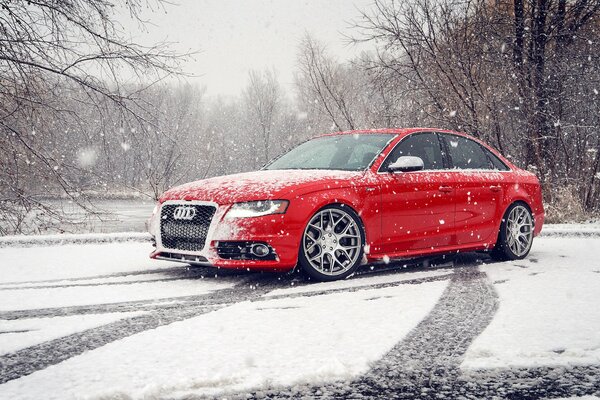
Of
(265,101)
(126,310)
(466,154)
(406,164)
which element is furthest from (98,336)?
(265,101)

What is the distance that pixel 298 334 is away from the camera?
13.4 ft

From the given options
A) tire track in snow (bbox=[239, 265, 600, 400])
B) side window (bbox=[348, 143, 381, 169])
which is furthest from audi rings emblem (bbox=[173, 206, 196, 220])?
tire track in snow (bbox=[239, 265, 600, 400])

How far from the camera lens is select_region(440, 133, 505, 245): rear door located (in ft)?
24.2

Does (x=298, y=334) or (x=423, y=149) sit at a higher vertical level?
(x=423, y=149)

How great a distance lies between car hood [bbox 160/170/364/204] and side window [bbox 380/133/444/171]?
2.59ft

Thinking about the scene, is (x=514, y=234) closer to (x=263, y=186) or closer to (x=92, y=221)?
(x=263, y=186)

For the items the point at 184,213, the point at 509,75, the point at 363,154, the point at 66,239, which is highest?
the point at 509,75

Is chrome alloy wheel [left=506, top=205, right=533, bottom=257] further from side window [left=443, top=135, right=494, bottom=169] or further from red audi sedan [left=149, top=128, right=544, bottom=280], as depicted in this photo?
side window [left=443, top=135, right=494, bottom=169]

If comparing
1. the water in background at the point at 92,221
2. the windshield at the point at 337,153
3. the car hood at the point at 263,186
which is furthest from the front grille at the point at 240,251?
the water in background at the point at 92,221

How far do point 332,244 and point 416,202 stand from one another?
118 centimetres

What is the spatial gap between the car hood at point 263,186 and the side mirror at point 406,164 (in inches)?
14.5

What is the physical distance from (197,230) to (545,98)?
11.4 meters

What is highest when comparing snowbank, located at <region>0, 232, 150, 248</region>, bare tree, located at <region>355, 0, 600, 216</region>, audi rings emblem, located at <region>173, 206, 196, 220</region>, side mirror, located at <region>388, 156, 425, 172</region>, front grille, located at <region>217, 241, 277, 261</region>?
bare tree, located at <region>355, 0, 600, 216</region>

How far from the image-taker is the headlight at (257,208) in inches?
233
